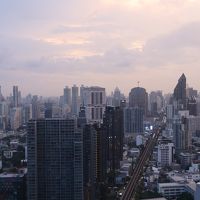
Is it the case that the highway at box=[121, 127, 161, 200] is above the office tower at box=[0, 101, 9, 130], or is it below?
below

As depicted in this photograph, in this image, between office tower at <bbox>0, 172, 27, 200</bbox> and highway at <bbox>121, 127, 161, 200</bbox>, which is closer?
office tower at <bbox>0, 172, 27, 200</bbox>

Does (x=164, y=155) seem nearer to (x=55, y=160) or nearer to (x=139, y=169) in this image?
(x=139, y=169)

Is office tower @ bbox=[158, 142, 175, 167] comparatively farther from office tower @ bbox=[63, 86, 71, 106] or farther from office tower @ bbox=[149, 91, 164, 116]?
office tower @ bbox=[149, 91, 164, 116]

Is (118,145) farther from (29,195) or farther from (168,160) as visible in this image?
(29,195)

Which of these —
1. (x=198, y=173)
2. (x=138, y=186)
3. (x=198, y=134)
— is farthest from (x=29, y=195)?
(x=198, y=134)

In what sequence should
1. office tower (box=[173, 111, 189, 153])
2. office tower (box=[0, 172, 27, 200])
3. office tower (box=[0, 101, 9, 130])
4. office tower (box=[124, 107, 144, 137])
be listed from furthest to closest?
office tower (box=[0, 101, 9, 130]) < office tower (box=[124, 107, 144, 137]) < office tower (box=[173, 111, 189, 153]) < office tower (box=[0, 172, 27, 200])

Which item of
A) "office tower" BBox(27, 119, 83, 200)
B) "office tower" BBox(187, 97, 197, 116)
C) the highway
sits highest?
"office tower" BBox(187, 97, 197, 116)

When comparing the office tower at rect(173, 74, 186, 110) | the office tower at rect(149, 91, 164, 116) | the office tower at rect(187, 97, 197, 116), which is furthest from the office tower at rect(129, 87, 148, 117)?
the office tower at rect(187, 97, 197, 116)
